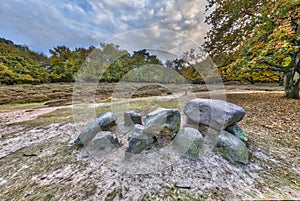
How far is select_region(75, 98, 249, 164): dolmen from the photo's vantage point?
2.19 m

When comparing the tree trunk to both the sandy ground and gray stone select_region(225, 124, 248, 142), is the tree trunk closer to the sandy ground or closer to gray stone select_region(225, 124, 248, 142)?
gray stone select_region(225, 124, 248, 142)

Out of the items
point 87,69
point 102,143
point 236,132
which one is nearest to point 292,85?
point 236,132

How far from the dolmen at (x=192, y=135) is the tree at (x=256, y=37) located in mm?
2683

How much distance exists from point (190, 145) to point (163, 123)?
65cm

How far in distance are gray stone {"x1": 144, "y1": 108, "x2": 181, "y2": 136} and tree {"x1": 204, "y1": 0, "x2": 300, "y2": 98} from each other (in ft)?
11.2

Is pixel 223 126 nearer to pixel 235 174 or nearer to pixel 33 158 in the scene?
pixel 235 174

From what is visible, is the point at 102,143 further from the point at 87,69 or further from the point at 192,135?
the point at 87,69

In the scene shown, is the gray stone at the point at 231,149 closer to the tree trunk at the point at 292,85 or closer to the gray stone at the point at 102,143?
the gray stone at the point at 102,143

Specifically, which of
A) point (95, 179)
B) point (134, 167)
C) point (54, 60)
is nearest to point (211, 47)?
point (134, 167)

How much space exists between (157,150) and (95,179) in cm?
116

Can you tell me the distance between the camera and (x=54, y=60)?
15789 millimetres

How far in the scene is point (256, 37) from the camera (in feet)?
14.0

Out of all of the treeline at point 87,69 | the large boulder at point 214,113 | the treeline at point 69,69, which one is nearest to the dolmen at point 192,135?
the large boulder at point 214,113

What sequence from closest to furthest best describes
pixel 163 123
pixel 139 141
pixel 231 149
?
pixel 231 149 < pixel 139 141 < pixel 163 123
